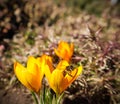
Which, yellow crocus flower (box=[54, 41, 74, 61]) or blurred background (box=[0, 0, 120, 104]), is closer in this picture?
yellow crocus flower (box=[54, 41, 74, 61])

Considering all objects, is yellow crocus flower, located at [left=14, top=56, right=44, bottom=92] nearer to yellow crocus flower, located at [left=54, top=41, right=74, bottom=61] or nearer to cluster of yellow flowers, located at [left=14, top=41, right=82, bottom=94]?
cluster of yellow flowers, located at [left=14, top=41, right=82, bottom=94]

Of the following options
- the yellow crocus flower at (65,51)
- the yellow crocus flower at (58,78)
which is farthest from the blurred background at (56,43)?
the yellow crocus flower at (58,78)

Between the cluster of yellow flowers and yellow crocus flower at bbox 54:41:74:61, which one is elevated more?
yellow crocus flower at bbox 54:41:74:61

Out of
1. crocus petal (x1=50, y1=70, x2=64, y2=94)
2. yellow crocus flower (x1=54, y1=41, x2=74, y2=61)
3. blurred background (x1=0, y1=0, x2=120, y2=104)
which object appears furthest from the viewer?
blurred background (x1=0, y1=0, x2=120, y2=104)

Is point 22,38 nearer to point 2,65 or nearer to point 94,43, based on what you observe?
point 2,65

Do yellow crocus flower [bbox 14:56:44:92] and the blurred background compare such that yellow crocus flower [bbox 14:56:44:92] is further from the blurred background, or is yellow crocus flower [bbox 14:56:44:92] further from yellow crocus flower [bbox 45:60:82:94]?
the blurred background

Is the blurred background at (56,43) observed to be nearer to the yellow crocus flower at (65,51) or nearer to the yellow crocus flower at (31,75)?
the yellow crocus flower at (65,51)

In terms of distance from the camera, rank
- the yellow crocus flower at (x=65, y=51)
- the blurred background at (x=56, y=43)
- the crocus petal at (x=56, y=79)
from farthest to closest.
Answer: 1. the blurred background at (x=56, y=43)
2. the yellow crocus flower at (x=65, y=51)
3. the crocus petal at (x=56, y=79)

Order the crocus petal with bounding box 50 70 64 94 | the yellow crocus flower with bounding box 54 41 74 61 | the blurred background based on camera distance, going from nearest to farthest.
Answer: the crocus petal with bounding box 50 70 64 94 → the yellow crocus flower with bounding box 54 41 74 61 → the blurred background

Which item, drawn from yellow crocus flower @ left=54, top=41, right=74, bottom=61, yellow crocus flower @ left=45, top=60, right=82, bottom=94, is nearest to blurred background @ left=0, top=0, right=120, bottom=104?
yellow crocus flower @ left=54, top=41, right=74, bottom=61

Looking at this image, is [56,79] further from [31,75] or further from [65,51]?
[65,51]

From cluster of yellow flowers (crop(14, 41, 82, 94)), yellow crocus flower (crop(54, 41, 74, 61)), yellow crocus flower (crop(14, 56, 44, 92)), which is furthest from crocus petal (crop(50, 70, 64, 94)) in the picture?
yellow crocus flower (crop(54, 41, 74, 61))
